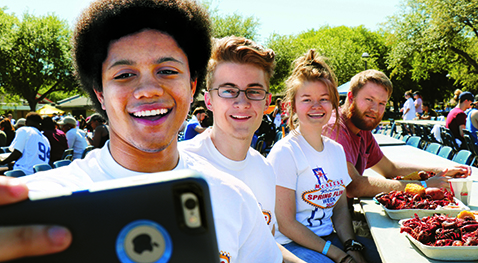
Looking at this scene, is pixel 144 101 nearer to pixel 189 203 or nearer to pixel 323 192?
pixel 189 203

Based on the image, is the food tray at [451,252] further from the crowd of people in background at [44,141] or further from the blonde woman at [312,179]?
the crowd of people in background at [44,141]

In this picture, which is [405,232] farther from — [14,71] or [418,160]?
[14,71]

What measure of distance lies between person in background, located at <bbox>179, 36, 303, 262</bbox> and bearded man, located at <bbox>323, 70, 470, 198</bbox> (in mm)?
1419

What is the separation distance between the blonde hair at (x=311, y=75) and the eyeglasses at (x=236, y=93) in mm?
811

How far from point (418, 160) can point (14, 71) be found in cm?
3061

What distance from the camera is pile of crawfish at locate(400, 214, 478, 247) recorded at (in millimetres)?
1796

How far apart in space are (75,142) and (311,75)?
6.27m

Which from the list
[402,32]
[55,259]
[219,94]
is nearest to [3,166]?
[219,94]

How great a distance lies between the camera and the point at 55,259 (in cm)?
42

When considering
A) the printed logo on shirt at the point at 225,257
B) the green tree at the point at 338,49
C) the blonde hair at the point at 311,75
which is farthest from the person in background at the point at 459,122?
the green tree at the point at 338,49

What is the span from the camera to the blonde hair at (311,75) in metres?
2.79

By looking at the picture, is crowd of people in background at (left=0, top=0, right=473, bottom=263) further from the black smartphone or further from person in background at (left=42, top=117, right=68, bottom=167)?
person in background at (left=42, top=117, right=68, bottom=167)

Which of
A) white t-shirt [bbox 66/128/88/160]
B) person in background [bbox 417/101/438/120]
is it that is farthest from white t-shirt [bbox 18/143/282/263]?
person in background [bbox 417/101/438/120]

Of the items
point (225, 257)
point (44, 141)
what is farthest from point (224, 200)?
point (44, 141)
